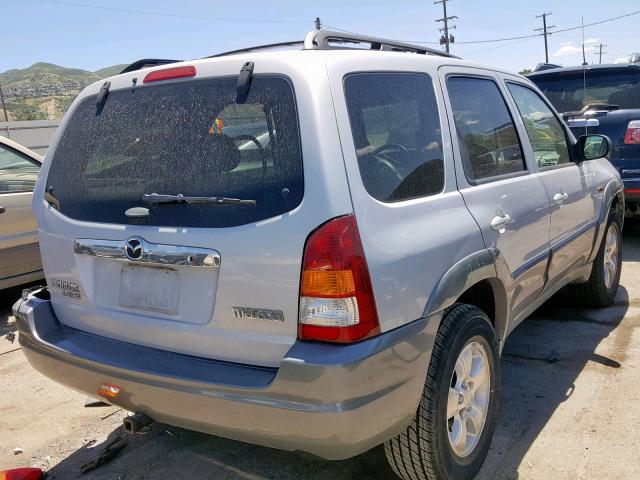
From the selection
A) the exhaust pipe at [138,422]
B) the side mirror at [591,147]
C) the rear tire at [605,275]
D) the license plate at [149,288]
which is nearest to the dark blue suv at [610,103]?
the rear tire at [605,275]

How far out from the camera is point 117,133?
8.53 ft

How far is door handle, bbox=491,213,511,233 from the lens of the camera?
2.81 m

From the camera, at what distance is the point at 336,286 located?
6.69 feet

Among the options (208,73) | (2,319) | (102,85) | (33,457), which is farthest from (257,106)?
(2,319)

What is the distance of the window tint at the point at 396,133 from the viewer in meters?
2.24

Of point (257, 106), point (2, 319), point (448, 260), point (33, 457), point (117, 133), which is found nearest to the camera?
point (257, 106)

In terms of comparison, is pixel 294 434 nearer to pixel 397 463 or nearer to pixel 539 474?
pixel 397 463

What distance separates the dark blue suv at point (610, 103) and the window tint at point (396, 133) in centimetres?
389

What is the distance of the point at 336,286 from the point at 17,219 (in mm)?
4447

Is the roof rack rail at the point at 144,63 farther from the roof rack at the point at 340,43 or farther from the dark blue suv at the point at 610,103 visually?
the dark blue suv at the point at 610,103

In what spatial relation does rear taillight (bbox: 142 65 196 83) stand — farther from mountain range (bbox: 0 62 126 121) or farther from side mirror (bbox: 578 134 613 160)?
mountain range (bbox: 0 62 126 121)

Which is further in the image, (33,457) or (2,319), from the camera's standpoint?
(2,319)

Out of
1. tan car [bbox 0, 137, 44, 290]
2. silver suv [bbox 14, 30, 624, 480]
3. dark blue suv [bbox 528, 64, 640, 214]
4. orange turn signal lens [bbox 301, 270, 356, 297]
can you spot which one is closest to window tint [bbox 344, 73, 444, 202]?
silver suv [bbox 14, 30, 624, 480]

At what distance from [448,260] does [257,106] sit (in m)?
0.96
